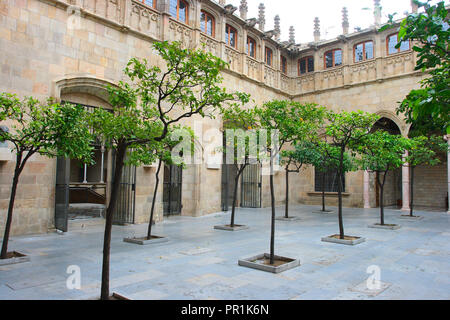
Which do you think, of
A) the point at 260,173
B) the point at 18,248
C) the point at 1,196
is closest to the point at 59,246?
the point at 18,248

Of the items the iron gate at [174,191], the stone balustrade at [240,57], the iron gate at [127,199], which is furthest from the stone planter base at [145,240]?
the stone balustrade at [240,57]

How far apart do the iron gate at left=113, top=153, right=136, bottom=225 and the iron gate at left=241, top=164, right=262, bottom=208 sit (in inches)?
354

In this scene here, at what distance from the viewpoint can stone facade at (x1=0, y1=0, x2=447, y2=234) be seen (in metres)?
9.77

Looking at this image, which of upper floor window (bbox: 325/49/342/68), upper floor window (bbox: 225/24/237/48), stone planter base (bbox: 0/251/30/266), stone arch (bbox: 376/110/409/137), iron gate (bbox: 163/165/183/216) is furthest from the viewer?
upper floor window (bbox: 325/49/342/68)

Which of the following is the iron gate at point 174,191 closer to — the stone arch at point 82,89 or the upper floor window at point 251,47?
the stone arch at point 82,89

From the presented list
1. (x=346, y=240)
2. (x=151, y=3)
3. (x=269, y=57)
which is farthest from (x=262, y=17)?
(x=346, y=240)

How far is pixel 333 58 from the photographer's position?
21266 mm

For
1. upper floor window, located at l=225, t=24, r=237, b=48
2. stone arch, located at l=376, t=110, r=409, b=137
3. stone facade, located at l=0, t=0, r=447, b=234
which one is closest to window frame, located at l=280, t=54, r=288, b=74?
stone facade, located at l=0, t=0, r=447, b=234

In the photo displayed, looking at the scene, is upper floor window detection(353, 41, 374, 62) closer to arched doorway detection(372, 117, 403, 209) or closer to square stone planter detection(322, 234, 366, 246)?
arched doorway detection(372, 117, 403, 209)

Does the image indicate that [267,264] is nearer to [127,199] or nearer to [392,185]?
[127,199]

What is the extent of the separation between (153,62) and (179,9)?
3490 mm

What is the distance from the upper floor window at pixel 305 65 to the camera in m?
22.2

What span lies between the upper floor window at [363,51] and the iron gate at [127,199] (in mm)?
15357
